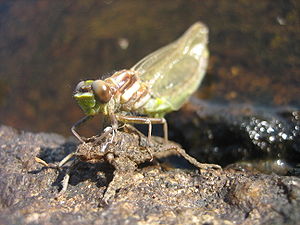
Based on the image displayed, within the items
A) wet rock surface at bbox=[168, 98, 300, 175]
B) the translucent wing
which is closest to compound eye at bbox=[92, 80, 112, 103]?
the translucent wing

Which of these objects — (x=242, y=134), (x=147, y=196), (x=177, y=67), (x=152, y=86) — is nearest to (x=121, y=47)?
(x=177, y=67)

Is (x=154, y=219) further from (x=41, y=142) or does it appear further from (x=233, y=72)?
(x=233, y=72)

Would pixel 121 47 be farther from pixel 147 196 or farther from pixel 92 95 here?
pixel 147 196

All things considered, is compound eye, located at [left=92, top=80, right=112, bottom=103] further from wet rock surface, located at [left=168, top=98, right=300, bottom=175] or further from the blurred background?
wet rock surface, located at [left=168, top=98, right=300, bottom=175]

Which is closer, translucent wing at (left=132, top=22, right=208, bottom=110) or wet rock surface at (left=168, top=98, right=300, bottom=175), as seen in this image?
wet rock surface at (left=168, top=98, right=300, bottom=175)

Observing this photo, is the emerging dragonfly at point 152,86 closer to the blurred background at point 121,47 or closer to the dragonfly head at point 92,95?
the dragonfly head at point 92,95

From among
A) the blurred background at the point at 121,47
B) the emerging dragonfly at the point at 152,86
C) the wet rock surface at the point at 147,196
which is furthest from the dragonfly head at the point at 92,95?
the blurred background at the point at 121,47

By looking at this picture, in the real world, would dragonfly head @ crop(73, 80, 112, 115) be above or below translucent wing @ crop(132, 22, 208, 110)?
above
